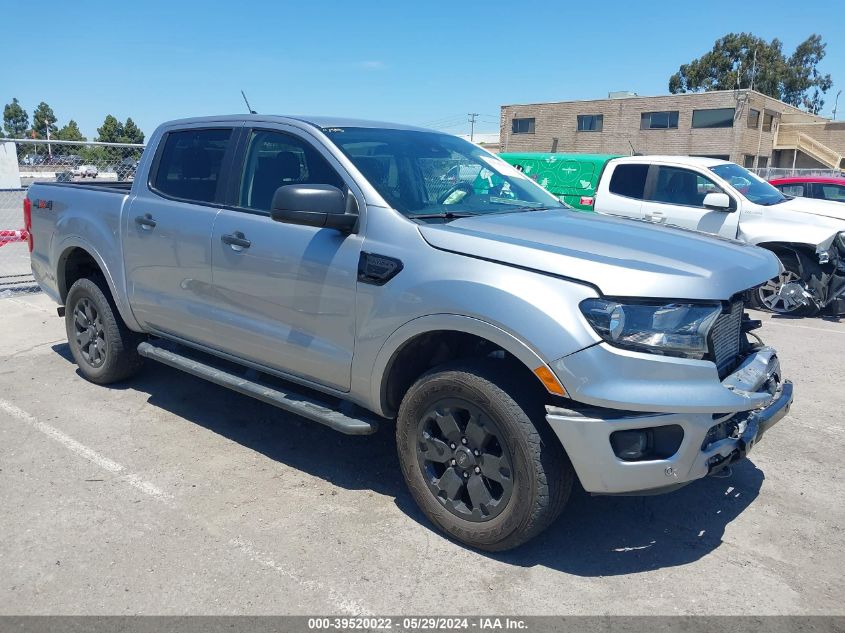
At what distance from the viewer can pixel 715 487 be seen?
4.12 metres

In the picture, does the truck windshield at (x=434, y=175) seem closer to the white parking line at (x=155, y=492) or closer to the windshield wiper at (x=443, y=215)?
the windshield wiper at (x=443, y=215)

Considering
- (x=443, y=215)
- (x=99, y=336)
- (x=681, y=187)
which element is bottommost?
(x=99, y=336)

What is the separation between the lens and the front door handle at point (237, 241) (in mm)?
4078

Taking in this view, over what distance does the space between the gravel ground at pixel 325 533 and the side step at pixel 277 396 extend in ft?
1.56

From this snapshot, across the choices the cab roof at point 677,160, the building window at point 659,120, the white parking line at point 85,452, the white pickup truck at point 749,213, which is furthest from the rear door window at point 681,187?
the building window at point 659,120

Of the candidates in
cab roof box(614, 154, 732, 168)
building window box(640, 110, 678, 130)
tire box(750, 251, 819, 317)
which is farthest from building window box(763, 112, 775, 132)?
tire box(750, 251, 819, 317)

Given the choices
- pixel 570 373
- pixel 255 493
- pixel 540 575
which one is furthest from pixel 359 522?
pixel 570 373

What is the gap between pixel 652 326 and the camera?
9.46ft

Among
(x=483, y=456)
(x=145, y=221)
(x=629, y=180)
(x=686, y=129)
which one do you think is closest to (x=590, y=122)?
(x=686, y=129)

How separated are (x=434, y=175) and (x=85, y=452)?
9.06ft

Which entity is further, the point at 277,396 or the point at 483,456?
the point at 277,396

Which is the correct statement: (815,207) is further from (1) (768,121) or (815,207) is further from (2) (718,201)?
(1) (768,121)

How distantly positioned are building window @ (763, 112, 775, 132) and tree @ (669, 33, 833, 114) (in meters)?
18.0

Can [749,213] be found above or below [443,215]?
below
